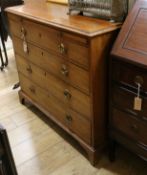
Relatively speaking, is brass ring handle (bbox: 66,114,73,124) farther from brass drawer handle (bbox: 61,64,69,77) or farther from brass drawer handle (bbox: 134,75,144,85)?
brass drawer handle (bbox: 134,75,144,85)

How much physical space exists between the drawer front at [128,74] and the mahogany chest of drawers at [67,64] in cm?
11

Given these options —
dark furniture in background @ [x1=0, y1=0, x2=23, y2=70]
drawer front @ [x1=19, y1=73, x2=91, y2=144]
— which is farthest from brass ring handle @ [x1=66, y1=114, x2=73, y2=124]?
dark furniture in background @ [x1=0, y1=0, x2=23, y2=70]

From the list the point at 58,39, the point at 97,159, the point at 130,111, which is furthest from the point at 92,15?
the point at 97,159

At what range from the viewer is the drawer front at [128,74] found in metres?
1.25

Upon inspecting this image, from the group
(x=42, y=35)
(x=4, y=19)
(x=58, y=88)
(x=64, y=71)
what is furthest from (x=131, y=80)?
(x=4, y=19)

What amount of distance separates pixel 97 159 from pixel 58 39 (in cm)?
84

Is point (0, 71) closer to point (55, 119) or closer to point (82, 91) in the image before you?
point (55, 119)

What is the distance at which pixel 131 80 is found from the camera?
1.31 m

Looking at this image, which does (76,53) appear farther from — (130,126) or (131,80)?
(130,126)

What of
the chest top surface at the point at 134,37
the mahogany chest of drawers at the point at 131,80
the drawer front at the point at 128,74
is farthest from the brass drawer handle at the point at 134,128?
the chest top surface at the point at 134,37

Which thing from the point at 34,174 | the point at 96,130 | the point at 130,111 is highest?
the point at 130,111

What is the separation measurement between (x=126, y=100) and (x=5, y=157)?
0.75 m

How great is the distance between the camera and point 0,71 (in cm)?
320

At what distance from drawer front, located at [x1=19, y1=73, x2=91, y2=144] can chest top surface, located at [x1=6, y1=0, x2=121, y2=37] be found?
57 cm
